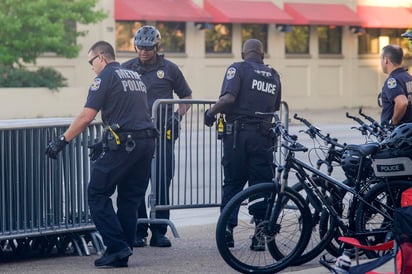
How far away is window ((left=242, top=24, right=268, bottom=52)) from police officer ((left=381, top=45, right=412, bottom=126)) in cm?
2514

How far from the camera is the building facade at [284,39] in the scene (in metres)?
31.3

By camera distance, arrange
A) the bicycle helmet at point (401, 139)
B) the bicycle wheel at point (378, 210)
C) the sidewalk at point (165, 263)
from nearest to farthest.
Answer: the bicycle helmet at point (401, 139) < the bicycle wheel at point (378, 210) < the sidewalk at point (165, 263)

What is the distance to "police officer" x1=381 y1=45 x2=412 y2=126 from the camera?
952 centimetres

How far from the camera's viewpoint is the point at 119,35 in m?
32.2

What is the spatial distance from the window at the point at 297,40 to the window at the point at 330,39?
2.24ft

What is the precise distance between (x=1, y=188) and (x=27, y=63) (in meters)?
21.6

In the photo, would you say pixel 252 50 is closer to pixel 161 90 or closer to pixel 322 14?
pixel 161 90

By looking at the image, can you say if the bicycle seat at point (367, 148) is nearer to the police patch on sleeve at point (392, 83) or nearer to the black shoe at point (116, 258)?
the black shoe at point (116, 258)

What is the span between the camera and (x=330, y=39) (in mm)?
37094

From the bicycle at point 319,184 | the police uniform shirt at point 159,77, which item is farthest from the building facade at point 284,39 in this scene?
the bicycle at point 319,184

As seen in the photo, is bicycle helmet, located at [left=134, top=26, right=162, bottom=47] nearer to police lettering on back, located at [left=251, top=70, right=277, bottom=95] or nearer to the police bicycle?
police lettering on back, located at [left=251, top=70, right=277, bottom=95]

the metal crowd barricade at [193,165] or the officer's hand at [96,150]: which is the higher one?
the officer's hand at [96,150]

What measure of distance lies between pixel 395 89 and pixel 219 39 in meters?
24.9

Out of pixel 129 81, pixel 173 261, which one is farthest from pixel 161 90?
pixel 173 261
